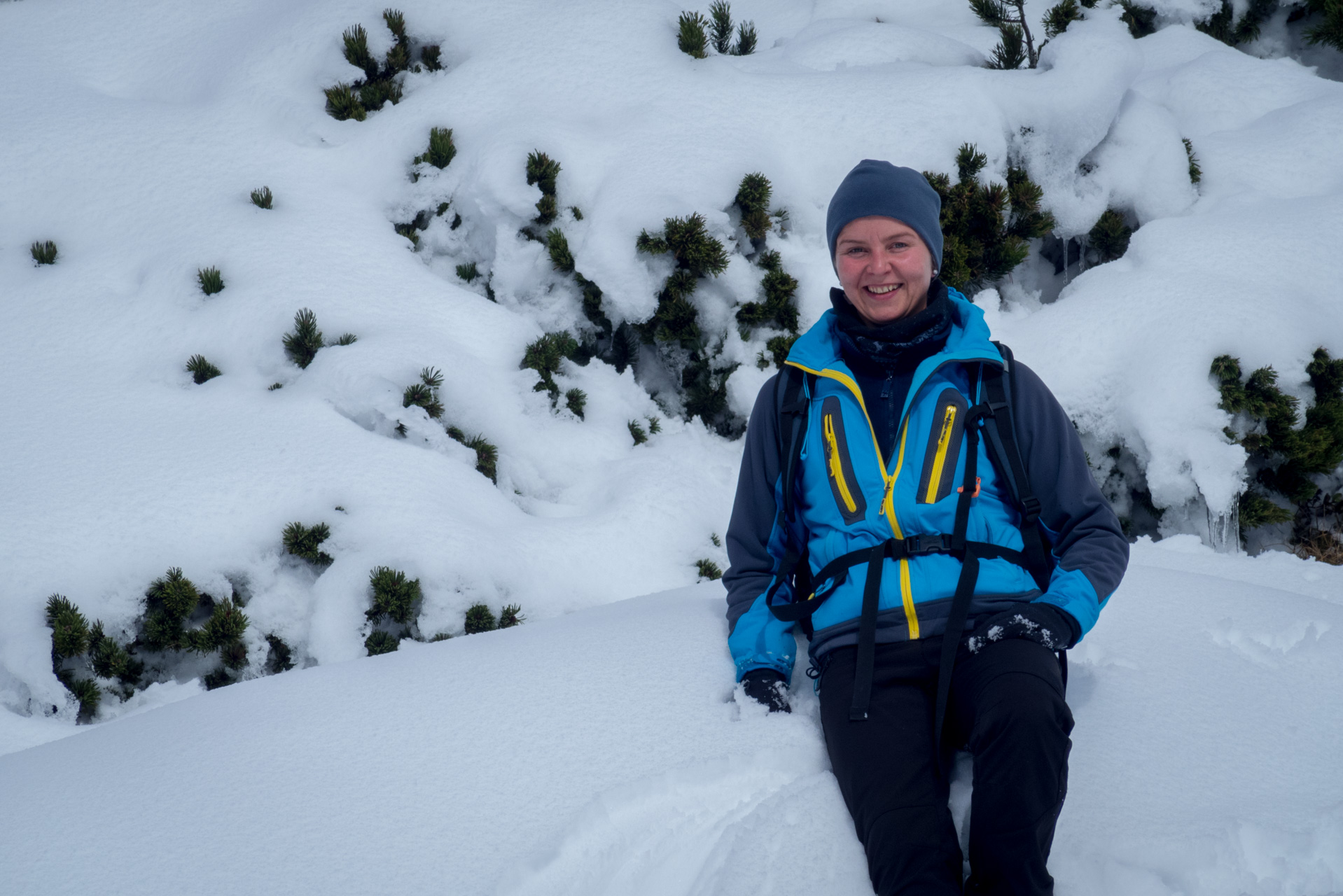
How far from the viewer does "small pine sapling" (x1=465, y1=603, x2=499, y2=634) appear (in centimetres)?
329

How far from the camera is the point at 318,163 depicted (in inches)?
196

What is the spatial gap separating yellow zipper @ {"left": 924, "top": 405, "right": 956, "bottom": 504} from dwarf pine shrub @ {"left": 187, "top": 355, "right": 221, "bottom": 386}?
3562mm

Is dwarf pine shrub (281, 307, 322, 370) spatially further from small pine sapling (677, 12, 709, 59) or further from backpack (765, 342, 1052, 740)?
small pine sapling (677, 12, 709, 59)

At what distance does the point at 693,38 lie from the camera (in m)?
5.32

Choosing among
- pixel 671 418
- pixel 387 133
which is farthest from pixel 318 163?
pixel 671 418

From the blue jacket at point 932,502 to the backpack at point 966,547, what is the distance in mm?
21

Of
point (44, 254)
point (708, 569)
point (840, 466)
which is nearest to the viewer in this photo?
point (840, 466)

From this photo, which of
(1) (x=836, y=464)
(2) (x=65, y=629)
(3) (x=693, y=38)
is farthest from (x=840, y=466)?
(3) (x=693, y=38)

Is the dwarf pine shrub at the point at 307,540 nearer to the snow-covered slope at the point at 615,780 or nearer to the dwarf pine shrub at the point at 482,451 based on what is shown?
the dwarf pine shrub at the point at 482,451

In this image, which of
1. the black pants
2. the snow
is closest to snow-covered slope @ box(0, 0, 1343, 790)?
the snow

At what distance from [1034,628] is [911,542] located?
304 millimetres

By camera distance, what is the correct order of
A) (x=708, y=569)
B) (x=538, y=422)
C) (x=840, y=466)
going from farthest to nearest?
(x=538, y=422) < (x=708, y=569) < (x=840, y=466)

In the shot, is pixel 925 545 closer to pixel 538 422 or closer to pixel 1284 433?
pixel 538 422

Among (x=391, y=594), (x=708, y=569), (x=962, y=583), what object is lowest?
(x=708, y=569)
